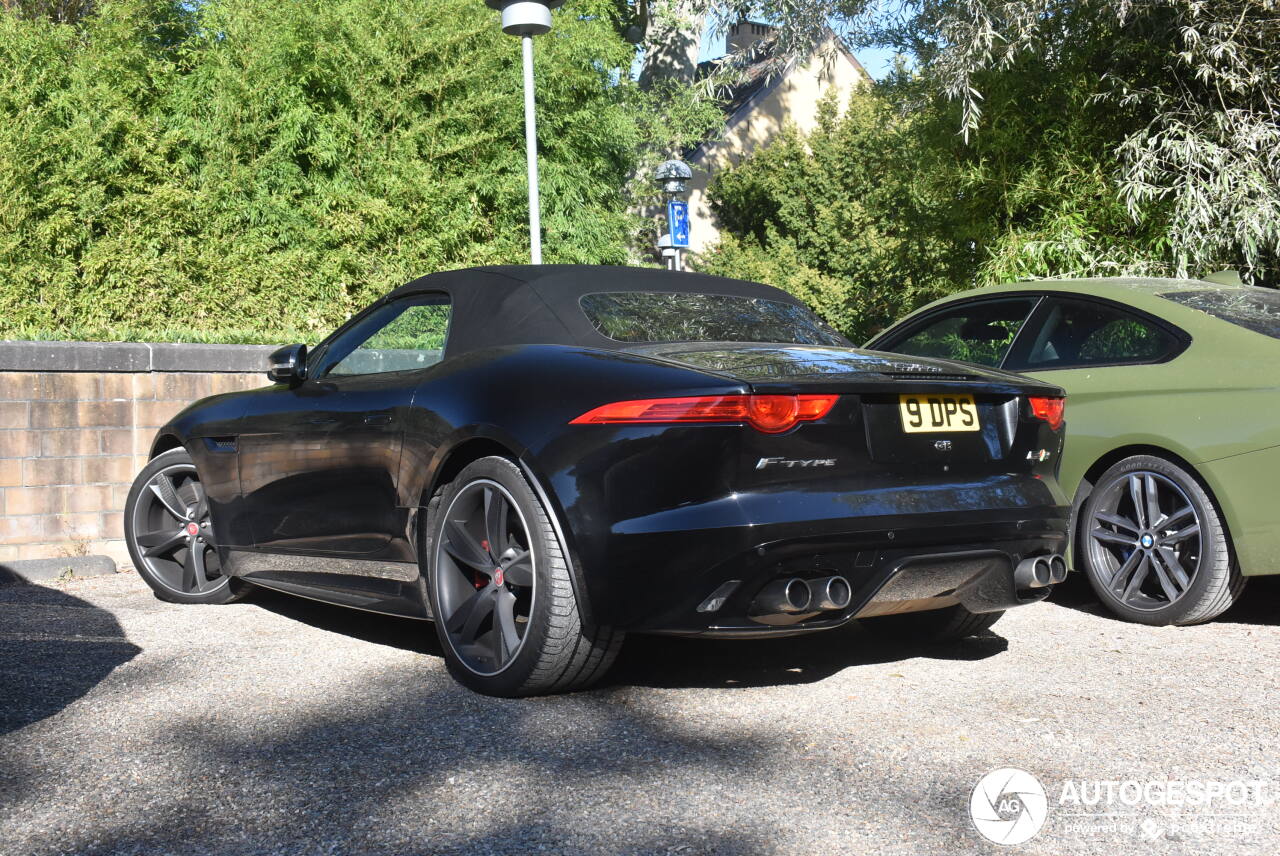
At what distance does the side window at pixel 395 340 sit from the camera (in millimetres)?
4547

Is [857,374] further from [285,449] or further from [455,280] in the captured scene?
[285,449]

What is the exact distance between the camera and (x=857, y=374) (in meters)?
3.73

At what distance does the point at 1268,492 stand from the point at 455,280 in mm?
2981

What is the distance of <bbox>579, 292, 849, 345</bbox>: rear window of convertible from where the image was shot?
4.23 meters

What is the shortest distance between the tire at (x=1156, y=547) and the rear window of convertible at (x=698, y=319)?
133 cm

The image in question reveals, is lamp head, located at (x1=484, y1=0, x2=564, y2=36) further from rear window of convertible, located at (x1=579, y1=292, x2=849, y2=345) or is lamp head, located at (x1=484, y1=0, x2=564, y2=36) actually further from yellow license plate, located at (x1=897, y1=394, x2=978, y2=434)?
yellow license plate, located at (x1=897, y1=394, x2=978, y2=434)

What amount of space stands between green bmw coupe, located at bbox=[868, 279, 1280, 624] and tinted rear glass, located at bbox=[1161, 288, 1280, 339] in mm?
11

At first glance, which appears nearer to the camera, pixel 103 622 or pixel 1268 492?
pixel 1268 492

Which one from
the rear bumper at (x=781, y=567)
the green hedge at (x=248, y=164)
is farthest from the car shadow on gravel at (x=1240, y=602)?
the green hedge at (x=248, y=164)

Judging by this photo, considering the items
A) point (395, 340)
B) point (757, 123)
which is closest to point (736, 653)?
point (395, 340)

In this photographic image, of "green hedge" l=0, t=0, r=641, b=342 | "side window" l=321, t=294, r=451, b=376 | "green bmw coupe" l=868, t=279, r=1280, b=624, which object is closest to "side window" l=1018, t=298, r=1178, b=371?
"green bmw coupe" l=868, t=279, r=1280, b=624

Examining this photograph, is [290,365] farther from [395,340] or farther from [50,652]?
[50,652]

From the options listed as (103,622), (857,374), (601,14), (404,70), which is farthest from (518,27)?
(601,14)

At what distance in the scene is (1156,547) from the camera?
5.00m
